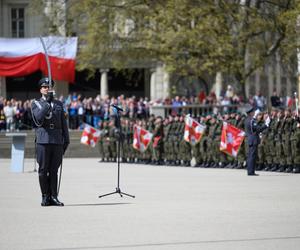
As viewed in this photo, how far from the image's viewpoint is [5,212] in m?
16.5

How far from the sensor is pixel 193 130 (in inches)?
1380

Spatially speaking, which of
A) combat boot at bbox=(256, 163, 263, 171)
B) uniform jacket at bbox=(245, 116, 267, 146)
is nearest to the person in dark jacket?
uniform jacket at bbox=(245, 116, 267, 146)

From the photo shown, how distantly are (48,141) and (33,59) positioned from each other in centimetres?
3055

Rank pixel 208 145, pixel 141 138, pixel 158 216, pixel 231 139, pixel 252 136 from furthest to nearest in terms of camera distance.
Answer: pixel 141 138 → pixel 208 145 → pixel 231 139 → pixel 252 136 → pixel 158 216

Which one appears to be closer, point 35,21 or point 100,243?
point 100,243

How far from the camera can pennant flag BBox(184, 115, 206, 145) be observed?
34.8 metres

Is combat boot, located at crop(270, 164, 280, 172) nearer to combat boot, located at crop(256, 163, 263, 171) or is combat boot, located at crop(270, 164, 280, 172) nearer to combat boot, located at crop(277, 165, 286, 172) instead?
combat boot, located at crop(277, 165, 286, 172)

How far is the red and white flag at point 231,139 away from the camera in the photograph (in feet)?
104

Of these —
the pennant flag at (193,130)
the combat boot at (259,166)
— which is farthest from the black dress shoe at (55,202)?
the pennant flag at (193,130)

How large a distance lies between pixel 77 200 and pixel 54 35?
25.8 metres

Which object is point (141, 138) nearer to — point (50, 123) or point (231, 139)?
point (231, 139)

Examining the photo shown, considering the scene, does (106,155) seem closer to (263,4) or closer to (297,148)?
(263,4)

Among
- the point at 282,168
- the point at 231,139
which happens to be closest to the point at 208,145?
the point at 231,139

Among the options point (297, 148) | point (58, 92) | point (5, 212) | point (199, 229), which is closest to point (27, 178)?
point (297, 148)
